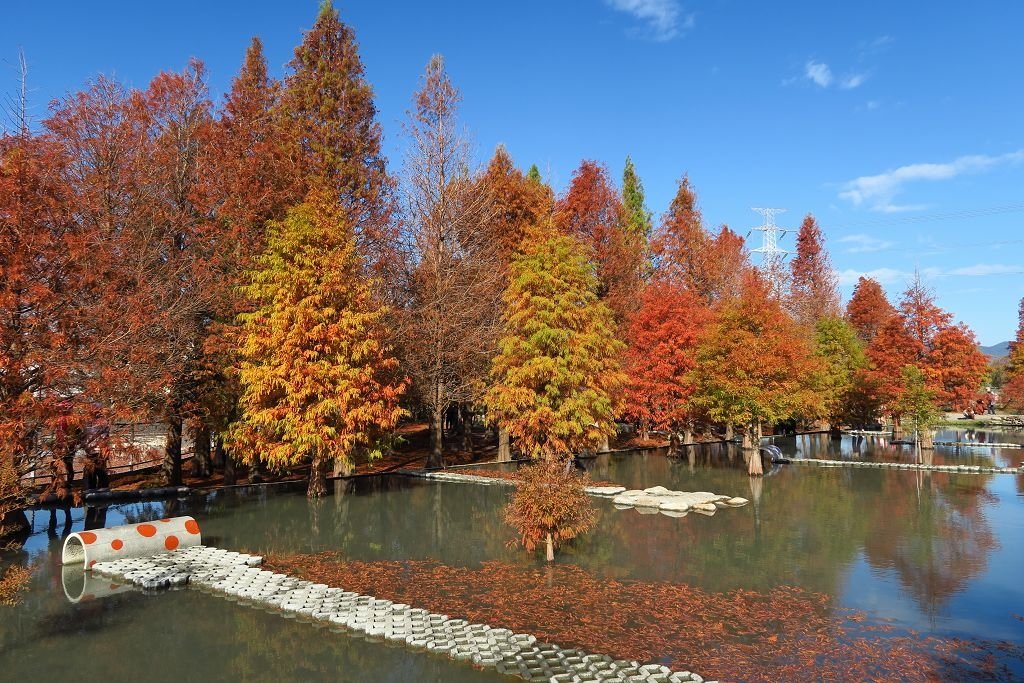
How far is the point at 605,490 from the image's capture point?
24047 mm

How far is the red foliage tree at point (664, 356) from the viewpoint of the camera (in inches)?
1298

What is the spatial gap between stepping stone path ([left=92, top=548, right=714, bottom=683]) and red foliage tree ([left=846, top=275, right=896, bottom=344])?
197 feet

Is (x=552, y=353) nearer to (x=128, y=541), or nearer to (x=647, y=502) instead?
(x=647, y=502)

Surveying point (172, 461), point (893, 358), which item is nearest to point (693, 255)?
point (893, 358)

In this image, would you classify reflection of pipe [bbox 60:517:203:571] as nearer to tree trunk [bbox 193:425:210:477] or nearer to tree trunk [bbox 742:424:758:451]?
tree trunk [bbox 193:425:210:477]

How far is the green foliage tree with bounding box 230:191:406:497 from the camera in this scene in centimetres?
2114

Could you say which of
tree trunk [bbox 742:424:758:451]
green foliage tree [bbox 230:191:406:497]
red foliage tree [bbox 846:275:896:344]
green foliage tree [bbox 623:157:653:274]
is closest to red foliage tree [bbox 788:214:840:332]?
red foliage tree [bbox 846:275:896:344]

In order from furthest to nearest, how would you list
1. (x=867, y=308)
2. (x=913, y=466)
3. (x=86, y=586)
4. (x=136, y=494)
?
(x=867, y=308) < (x=913, y=466) < (x=136, y=494) < (x=86, y=586)

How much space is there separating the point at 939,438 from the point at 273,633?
161ft

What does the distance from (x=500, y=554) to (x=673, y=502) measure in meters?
7.91

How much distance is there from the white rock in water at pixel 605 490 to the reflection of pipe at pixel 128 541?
13289mm

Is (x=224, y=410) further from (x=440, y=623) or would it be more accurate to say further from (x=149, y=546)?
(x=440, y=623)

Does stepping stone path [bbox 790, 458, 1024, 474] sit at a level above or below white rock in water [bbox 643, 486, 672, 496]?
below

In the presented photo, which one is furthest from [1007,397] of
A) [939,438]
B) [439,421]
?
[439,421]
